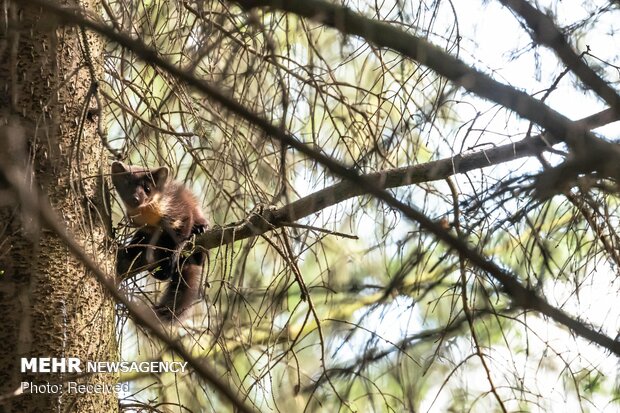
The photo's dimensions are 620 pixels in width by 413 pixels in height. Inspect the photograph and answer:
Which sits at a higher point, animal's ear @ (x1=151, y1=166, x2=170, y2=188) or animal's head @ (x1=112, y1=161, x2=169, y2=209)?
animal's head @ (x1=112, y1=161, x2=169, y2=209)

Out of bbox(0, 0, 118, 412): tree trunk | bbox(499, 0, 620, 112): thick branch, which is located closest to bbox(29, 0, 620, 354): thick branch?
bbox(499, 0, 620, 112): thick branch

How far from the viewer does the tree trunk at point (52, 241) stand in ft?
9.33

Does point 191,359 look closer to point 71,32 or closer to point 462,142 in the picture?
point 462,142

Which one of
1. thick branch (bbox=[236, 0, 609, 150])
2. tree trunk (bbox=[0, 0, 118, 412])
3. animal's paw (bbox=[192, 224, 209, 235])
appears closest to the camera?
thick branch (bbox=[236, 0, 609, 150])

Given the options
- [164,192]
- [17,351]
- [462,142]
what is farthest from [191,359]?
[164,192]

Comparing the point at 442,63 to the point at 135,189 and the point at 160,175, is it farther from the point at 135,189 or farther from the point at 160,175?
the point at 135,189

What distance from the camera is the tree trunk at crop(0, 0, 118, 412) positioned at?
2844mm

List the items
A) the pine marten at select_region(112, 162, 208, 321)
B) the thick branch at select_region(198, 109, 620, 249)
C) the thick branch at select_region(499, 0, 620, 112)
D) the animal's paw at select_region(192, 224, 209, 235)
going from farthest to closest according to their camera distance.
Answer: the animal's paw at select_region(192, 224, 209, 235), the pine marten at select_region(112, 162, 208, 321), the thick branch at select_region(198, 109, 620, 249), the thick branch at select_region(499, 0, 620, 112)

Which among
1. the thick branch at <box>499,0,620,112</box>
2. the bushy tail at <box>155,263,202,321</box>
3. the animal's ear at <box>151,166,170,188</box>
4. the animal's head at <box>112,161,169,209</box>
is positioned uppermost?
the animal's head at <box>112,161,169,209</box>

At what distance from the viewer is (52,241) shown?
301 centimetres

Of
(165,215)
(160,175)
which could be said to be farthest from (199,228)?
(160,175)

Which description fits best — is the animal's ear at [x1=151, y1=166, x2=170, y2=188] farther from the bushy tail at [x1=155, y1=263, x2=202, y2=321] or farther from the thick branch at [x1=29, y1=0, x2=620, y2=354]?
the thick branch at [x1=29, y1=0, x2=620, y2=354]

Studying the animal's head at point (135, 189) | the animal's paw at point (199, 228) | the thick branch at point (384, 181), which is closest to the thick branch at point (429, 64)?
the thick branch at point (384, 181)

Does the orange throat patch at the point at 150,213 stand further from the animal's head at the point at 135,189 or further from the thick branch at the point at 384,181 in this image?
the thick branch at the point at 384,181
